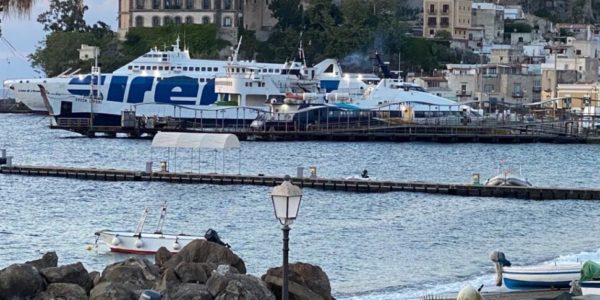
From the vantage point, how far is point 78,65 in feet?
478

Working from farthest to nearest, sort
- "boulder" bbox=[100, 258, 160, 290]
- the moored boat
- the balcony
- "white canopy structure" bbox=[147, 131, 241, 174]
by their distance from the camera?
the balcony < "white canopy structure" bbox=[147, 131, 241, 174] < the moored boat < "boulder" bbox=[100, 258, 160, 290]

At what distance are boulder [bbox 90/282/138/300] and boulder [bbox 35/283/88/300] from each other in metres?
0.24

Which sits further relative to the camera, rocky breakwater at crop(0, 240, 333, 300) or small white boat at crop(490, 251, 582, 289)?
small white boat at crop(490, 251, 582, 289)

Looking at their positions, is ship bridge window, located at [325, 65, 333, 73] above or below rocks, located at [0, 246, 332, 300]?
above

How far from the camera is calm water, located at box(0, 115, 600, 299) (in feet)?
121

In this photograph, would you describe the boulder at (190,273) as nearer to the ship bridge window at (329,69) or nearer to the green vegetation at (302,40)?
the ship bridge window at (329,69)

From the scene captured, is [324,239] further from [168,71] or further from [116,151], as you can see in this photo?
[168,71]

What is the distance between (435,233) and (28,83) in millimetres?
87058

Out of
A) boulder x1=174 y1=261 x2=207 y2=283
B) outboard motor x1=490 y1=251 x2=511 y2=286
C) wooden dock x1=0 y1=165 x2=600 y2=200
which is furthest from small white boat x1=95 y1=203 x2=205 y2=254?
wooden dock x1=0 y1=165 x2=600 y2=200

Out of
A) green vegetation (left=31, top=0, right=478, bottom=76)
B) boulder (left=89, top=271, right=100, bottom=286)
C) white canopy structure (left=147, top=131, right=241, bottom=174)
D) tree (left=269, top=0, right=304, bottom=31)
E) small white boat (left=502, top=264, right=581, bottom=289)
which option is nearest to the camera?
boulder (left=89, top=271, right=100, bottom=286)

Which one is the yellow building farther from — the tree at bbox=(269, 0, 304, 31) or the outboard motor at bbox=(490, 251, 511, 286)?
the outboard motor at bbox=(490, 251, 511, 286)

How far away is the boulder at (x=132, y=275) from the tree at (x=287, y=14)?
120m

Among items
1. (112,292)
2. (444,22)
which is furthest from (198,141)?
(444,22)

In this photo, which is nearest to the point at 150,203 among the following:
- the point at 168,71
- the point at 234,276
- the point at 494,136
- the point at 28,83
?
the point at 234,276
